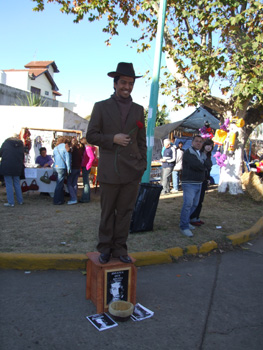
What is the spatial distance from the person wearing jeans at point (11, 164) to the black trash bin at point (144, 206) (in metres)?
3.58

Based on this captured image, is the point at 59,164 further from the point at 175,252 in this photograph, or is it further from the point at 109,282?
the point at 109,282

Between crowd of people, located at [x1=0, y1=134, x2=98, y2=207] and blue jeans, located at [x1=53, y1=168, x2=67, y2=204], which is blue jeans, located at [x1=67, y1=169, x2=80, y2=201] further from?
blue jeans, located at [x1=53, y1=168, x2=67, y2=204]

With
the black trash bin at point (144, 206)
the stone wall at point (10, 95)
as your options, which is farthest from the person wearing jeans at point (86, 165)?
the stone wall at point (10, 95)

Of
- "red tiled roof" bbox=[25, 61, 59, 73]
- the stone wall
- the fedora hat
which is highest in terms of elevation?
"red tiled roof" bbox=[25, 61, 59, 73]

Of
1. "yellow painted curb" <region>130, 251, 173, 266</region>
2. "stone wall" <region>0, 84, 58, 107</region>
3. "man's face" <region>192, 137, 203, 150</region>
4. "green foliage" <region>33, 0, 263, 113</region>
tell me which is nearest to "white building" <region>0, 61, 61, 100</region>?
"stone wall" <region>0, 84, 58, 107</region>

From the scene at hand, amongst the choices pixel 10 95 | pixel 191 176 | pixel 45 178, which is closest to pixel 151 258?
pixel 191 176

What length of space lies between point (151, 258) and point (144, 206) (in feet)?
4.11

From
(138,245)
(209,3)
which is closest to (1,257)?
(138,245)

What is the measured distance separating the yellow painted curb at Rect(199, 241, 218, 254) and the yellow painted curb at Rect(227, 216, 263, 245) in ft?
1.70

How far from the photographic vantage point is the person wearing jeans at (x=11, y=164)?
769 centimetres

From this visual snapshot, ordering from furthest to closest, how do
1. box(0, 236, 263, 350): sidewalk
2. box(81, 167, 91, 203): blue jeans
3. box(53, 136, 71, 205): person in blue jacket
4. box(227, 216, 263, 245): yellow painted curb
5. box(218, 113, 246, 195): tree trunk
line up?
box(218, 113, 246, 195): tree trunk
box(81, 167, 91, 203): blue jeans
box(53, 136, 71, 205): person in blue jacket
box(227, 216, 263, 245): yellow painted curb
box(0, 236, 263, 350): sidewalk

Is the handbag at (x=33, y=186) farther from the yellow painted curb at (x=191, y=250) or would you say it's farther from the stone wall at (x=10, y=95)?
the stone wall at (x=10, y=95)

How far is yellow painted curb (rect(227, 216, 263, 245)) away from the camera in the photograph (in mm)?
5945

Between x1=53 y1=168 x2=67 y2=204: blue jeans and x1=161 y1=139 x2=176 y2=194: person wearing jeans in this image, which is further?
x1=161 y1=139 x2=176 y2=194: person wearing jeans
